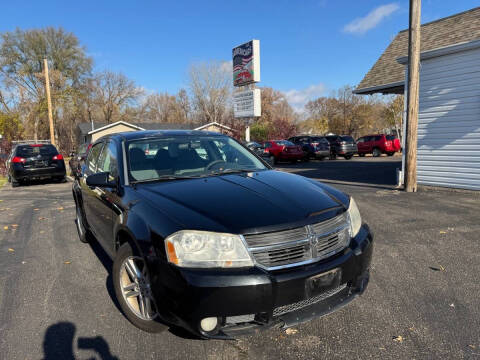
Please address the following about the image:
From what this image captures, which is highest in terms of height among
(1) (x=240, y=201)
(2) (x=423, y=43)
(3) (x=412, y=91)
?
(2) (x=423, y=43)

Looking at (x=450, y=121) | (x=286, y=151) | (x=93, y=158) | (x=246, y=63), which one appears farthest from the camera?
(x=286, y=151)

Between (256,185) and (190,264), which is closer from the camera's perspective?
(190,264)

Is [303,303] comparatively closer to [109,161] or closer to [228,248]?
[228,248]

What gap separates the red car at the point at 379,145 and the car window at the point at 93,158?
23.2 metres

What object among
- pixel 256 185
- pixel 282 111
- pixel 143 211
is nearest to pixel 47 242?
pixel 143 211

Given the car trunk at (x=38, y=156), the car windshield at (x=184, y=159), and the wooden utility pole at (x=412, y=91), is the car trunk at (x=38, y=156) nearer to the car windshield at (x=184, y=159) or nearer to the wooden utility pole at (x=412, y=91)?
the car windshield at (x=184, y=159)

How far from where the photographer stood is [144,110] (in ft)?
215

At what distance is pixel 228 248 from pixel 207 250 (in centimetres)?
14

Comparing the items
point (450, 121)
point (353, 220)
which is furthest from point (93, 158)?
point (450, 121)

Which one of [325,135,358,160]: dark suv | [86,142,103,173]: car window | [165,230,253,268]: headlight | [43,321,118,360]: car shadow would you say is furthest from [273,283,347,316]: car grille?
[325,135,358,160]: dark suv

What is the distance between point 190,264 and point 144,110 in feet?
221

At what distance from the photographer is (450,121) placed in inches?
368

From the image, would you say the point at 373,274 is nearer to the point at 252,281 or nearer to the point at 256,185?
the point at 256,185

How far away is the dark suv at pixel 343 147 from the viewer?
23875 millimetres
